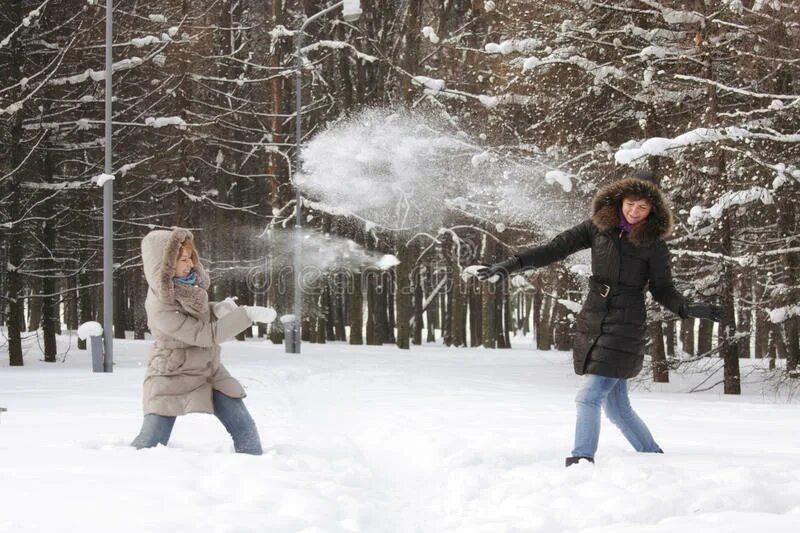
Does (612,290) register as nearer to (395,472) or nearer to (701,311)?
(701,311)

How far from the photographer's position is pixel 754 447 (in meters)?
6.82

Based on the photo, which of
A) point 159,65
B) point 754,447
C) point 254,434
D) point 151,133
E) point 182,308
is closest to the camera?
point 182,308

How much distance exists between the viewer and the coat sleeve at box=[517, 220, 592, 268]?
233 inches

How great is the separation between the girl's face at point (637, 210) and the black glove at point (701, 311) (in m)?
0.63

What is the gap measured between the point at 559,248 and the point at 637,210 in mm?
567

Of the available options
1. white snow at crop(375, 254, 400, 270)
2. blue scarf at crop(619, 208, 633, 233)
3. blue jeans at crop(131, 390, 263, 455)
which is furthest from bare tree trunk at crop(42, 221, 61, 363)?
blue scarf at crop(619, 208, 633, 233)

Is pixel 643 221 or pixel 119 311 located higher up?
pixel 643 221

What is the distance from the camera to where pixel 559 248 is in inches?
235

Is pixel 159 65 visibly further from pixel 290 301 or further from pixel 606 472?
pixel 606 472

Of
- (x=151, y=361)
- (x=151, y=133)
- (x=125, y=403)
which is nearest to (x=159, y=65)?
(x=151, y=133)

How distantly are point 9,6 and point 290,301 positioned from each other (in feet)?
38.6

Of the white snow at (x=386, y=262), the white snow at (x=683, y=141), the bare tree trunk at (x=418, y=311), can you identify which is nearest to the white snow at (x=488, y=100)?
the white snow at (x=386, y=262)

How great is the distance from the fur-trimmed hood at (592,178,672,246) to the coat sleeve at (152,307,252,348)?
2426mm

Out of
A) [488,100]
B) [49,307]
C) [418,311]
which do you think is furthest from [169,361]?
[418,311]
